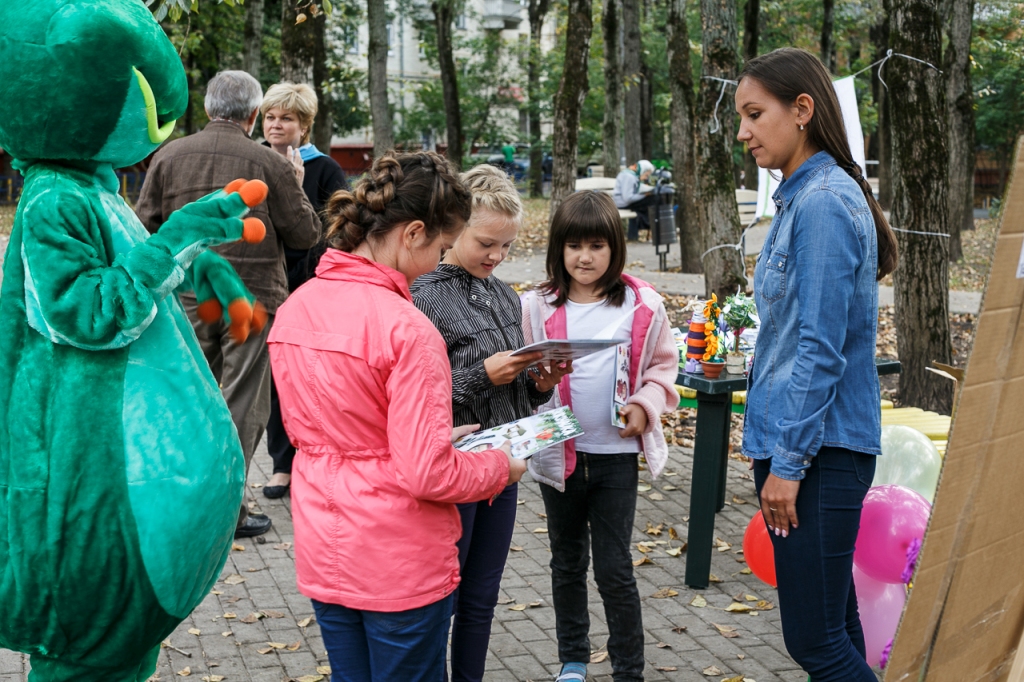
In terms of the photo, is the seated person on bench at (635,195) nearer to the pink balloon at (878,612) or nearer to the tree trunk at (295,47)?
the tree trunk at (295,47)

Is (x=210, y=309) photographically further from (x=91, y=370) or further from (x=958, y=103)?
(x=958, y=103)

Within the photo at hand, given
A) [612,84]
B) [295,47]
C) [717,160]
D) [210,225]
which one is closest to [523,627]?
[210,225]

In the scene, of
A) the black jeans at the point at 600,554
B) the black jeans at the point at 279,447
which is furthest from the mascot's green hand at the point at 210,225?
the black jeans at the point at 279,447

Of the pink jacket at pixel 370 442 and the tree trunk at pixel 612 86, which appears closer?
the pink jacket at pixel 370 442

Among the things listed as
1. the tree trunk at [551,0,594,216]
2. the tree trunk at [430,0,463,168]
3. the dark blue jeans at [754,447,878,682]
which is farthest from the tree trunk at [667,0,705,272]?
the tree trunk at [430,0,463,168]

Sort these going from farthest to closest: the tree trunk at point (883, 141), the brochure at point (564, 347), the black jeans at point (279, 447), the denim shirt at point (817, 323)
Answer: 1. the tree trunk at point (883, 141)
2. the black jeans at point (279, 447)
3. the brochure at point (564, 347)
4. the denim shirt at point (817, 323)

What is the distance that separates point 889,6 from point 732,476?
12.1 ft

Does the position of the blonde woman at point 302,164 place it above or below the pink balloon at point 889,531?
above

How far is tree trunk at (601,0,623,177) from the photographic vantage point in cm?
1923

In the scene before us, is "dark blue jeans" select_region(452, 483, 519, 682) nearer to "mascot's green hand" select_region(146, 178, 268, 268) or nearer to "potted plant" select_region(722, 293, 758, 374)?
"mascot's green hand" select_region(146, 178, 268, 268)

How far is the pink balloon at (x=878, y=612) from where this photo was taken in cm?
367

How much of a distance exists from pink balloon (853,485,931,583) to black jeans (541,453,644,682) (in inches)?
33.3

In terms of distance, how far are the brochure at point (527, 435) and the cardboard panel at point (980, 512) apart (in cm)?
141

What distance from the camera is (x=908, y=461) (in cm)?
427
